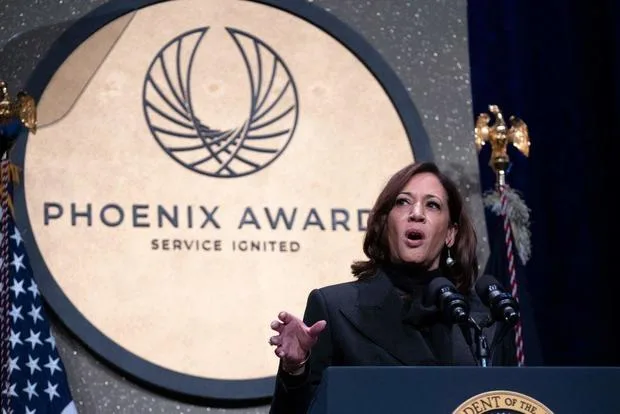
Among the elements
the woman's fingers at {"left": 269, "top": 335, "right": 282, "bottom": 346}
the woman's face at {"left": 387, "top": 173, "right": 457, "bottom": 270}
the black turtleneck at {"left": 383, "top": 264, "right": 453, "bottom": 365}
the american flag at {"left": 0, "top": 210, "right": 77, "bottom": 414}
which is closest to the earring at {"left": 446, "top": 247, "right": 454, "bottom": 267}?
the woman's face at {"left": 387, "top": 173, "right": 457, "bottom": 270}

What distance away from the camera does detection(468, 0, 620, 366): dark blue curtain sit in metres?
4.09

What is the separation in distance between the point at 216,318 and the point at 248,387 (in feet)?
0.70

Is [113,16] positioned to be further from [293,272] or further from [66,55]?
[293,272]

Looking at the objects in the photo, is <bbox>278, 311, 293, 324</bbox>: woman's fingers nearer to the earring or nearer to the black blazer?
the black blazer

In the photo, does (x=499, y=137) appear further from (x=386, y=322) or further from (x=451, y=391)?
(x=451, y=391)

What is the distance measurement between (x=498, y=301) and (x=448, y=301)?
0.09 metres

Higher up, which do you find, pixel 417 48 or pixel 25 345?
pixel 417 48

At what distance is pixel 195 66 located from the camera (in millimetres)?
3658

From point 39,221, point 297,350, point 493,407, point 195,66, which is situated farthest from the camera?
point 195,66

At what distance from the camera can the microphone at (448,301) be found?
231cm

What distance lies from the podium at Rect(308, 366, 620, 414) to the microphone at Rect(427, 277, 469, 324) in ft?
1.16

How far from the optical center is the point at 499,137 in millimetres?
3711

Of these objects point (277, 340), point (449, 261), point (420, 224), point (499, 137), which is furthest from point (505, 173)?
point (277, 340)

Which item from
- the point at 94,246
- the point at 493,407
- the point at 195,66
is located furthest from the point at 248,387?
the point at 493,407
